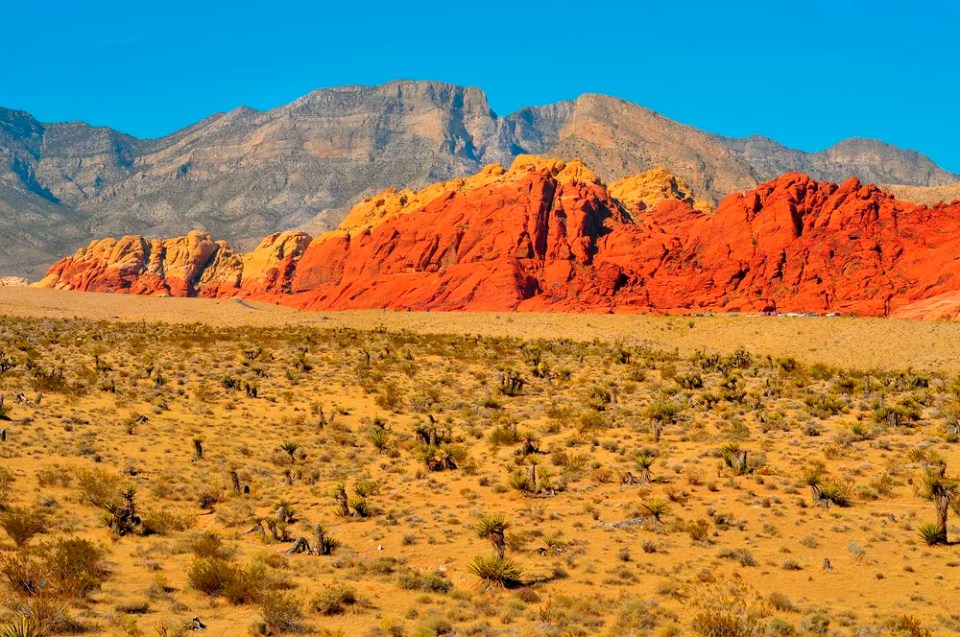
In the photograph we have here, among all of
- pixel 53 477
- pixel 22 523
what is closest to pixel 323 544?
pixel 22 523

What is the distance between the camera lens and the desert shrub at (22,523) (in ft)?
49.5

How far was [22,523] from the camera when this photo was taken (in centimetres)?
1560

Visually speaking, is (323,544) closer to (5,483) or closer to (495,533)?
(495,533)

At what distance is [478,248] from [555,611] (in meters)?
82.1

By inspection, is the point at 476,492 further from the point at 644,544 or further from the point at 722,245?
the point at 722,245

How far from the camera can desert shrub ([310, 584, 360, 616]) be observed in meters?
12.6

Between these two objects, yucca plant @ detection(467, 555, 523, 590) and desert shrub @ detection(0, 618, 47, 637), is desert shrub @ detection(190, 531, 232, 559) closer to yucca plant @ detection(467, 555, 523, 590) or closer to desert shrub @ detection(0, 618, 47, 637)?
desert shrub @ detection(0, 618, 47, 637)

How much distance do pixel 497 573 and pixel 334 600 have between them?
9.67 ft

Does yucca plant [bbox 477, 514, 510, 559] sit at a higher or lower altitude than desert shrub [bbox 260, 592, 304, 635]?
higher

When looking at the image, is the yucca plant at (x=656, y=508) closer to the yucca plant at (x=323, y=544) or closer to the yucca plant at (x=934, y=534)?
the yucca plant at (x=934, y=534)

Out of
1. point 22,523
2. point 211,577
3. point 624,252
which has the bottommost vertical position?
point 211,577

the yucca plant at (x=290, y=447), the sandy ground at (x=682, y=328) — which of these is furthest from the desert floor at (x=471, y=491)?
the sandy ground at (x=682, y=328)

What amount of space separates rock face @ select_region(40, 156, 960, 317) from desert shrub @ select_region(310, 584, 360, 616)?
61068 millimetres

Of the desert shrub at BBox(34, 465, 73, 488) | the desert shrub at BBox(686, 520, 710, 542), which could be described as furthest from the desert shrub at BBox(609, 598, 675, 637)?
the desert shrub at BBox(34, 465, 73, 488)
